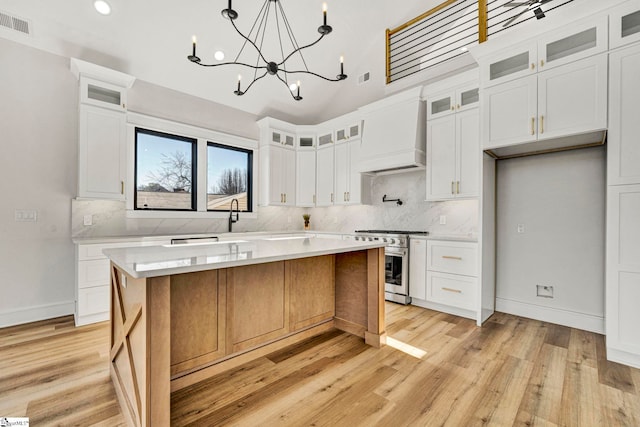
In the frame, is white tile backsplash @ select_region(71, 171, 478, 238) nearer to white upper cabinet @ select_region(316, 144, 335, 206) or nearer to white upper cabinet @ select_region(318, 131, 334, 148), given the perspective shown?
white upper cabinet @ select_region(316, 144, 335, 206)

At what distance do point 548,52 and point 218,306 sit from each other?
365 centimetres

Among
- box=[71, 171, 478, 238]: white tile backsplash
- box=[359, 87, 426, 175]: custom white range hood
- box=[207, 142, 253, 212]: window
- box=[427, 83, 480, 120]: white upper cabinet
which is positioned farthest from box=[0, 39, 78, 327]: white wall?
box=[427, 83, 480, 120]: white upper cabinet

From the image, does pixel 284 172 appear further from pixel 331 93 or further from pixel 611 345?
pixel 611 345

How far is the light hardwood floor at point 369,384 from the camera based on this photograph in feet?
5.65

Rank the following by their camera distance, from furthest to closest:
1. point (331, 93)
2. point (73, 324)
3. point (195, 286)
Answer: point (331, 93) → point (73, 324) → point (195, 286)

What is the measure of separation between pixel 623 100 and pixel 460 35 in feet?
8.95

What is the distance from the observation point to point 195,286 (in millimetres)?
1995

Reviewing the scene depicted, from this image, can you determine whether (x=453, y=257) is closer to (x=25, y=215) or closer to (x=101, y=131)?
(x=101, y=131)

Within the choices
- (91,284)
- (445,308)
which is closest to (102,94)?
(91,284)

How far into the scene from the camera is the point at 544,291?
331 centimetres

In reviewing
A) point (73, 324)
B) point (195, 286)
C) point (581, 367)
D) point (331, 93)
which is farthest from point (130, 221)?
point (581, 367)

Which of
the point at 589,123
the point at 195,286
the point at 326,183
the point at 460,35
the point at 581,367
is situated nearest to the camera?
the point at 195,286

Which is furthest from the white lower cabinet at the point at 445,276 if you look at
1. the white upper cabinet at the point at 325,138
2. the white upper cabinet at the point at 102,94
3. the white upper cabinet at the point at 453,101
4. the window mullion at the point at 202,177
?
the white upper cabinet at the point at 102,94

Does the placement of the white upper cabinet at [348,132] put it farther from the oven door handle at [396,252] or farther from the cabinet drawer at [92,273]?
the cabinet drawer at [92,273]
